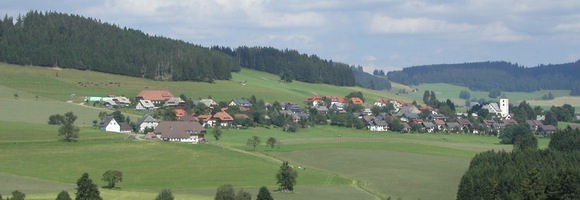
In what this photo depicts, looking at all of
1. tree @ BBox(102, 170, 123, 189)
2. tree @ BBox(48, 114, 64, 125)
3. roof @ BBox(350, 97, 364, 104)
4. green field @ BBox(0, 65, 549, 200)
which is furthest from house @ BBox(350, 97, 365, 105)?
tree @ BBox(102, 170, 123, 189)

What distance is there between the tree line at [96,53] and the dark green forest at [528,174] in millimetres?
88805

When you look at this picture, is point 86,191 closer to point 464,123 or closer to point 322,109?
point 464,123

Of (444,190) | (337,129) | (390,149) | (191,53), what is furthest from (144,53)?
(444,190)

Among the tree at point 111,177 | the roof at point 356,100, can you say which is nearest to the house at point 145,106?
the roof at point 356,100

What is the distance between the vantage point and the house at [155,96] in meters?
147

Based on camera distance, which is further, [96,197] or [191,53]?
[191,53]

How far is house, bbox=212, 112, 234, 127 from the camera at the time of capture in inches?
4968

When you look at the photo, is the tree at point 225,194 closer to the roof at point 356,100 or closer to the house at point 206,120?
the house at point 206,120

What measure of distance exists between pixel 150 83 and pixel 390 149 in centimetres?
7203

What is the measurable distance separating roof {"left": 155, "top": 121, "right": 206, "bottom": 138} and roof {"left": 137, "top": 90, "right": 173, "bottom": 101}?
127 ft

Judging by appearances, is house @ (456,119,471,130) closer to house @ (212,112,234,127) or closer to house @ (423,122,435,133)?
house @ (423,122,435,133)

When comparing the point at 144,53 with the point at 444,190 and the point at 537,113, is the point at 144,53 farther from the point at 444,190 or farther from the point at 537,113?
the point at 444,190

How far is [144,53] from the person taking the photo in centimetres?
18362

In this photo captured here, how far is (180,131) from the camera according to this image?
10731 centimetres
